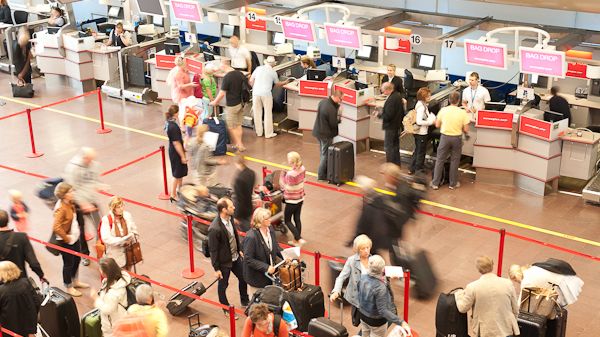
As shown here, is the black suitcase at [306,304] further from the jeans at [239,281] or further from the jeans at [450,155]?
the jeans at [450,155]

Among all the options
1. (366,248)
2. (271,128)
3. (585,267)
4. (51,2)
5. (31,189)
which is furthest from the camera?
(51,2)

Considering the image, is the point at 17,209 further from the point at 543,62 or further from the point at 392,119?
the point at 543,62

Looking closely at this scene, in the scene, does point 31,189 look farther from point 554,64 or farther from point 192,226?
point 554,64

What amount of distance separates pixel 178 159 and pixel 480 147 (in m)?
4.74

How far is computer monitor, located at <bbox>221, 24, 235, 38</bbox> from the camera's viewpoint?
1875cm

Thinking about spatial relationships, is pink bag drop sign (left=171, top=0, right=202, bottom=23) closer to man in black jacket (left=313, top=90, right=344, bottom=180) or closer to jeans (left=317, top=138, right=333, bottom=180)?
man in black jacket (left=313, top=90, right=344, bottom=180)

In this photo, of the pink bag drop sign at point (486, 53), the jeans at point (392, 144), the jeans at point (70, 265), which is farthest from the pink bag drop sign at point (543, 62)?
the jeans at point (70, 265)

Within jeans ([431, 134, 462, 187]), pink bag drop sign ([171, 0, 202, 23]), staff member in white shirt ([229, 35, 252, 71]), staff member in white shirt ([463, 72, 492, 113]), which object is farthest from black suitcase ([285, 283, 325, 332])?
pink bag drop sign ([171, 0, 202, 23])

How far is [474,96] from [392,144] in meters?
1.62

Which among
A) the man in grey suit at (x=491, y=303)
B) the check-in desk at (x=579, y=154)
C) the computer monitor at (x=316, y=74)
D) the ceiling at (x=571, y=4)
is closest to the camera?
the man in grey suit at (x=491, y=303)

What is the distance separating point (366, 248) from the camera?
319 inches

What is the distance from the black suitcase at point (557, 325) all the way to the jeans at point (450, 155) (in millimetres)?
4755

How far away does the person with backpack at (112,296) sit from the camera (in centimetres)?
773

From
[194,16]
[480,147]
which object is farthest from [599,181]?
[194,16]
